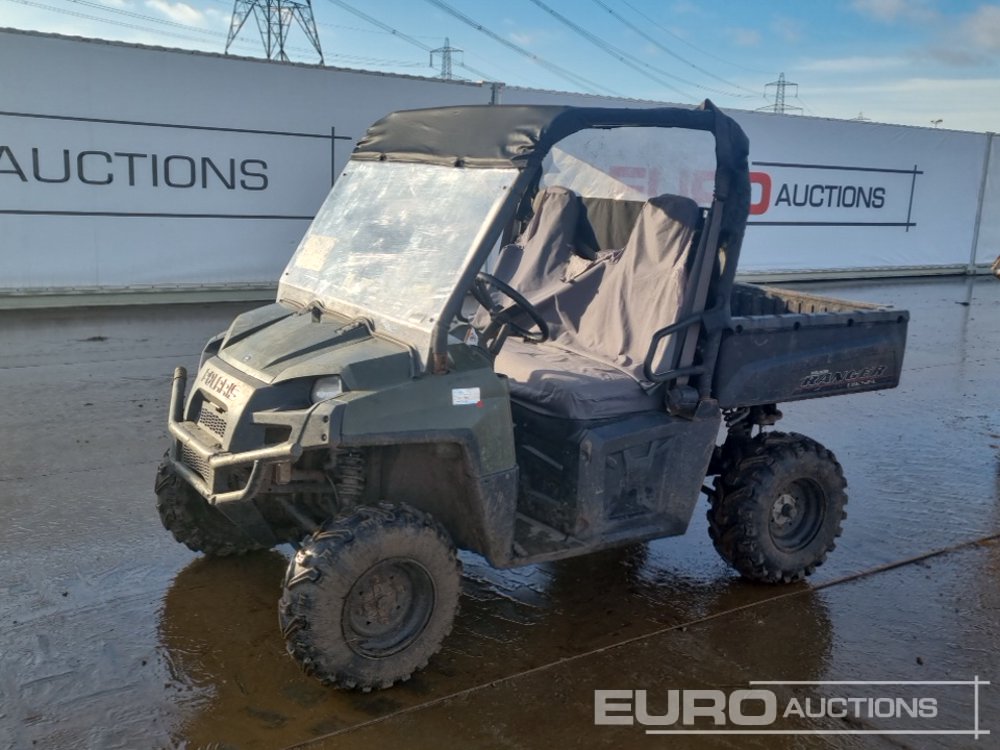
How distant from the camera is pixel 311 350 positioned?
344 cm

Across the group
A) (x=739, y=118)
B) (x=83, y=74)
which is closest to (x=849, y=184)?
(x=739, y=118)

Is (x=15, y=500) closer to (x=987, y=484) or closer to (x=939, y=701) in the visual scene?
(x=939, y=701)

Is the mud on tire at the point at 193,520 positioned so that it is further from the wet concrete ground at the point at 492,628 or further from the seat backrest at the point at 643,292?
the seat backrest at the point at 643,292

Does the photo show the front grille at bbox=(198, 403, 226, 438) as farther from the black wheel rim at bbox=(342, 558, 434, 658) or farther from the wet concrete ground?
the wet concrete ground

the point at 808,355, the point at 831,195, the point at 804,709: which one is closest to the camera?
the point at 804,709

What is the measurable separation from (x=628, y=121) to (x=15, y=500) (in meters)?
3.71

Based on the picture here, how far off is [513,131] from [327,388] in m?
1.18

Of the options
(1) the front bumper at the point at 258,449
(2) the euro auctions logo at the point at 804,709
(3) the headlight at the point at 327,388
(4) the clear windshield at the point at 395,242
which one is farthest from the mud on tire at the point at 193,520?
(2) the euro auctions logo at the point at 804,709

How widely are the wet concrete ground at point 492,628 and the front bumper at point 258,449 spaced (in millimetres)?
671

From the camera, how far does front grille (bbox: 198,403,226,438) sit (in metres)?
3.41

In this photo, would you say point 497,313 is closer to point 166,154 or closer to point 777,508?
point 777,508

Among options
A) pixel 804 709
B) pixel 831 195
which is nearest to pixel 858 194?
pixel 831 195

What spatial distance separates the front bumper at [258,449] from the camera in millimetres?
3023

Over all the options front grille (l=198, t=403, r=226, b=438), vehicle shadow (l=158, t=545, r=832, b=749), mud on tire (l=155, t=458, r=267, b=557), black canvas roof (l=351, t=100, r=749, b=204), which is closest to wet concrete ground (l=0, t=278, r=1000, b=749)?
vehicle shadow (l=158, t=545, r=832, b=749)
